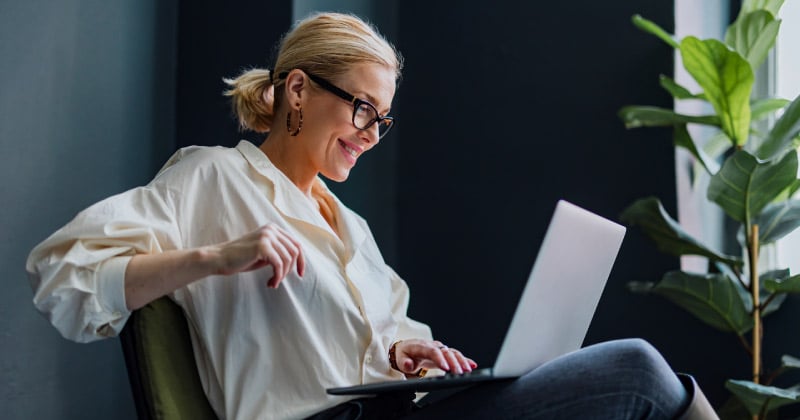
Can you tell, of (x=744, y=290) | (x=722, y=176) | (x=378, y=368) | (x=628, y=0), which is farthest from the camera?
(x=628, y=0)

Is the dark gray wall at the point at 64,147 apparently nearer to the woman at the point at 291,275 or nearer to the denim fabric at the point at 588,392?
the woman at the point at 291,275

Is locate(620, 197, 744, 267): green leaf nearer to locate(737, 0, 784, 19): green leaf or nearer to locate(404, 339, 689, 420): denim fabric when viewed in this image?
locate(737, 0, 784, 19): green leaf

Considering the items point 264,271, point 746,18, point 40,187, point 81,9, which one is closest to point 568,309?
point 264,271

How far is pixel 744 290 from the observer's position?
219cm

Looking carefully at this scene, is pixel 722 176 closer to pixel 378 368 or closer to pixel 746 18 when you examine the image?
pixel 746 18

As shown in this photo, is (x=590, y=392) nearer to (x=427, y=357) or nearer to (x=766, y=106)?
(x=427, y=357)

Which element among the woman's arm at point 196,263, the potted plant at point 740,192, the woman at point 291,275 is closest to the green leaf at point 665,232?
the potted plant at point 740,192

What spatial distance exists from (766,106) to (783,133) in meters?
0.25

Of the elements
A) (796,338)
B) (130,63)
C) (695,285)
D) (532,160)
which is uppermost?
(130,63)

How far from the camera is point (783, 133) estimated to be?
2.03 metres

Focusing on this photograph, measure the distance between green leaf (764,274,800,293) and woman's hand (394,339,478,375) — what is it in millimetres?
964

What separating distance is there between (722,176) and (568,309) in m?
0.99

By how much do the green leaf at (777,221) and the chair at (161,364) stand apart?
148 centimetres

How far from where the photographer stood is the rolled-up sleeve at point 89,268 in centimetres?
109
